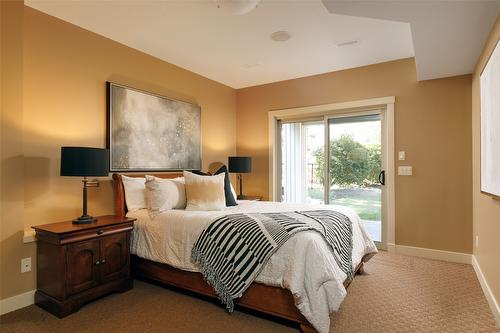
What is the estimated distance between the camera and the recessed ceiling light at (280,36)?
125 inches

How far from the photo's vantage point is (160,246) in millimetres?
2732

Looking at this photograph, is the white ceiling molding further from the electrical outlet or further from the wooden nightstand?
the electrical outlet

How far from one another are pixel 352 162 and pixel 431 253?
158cm

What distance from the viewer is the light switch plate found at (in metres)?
3.90

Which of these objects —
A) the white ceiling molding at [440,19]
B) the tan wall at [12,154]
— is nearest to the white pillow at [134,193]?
the tan wall at [12,154]

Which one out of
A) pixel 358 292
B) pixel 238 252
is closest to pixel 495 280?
pixel 358 292

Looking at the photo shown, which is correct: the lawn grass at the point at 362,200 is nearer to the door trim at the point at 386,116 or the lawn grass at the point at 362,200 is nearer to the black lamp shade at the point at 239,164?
the door trim at the point at 386,116

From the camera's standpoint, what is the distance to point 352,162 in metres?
4.47

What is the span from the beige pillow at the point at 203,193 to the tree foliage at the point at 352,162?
6.92ft

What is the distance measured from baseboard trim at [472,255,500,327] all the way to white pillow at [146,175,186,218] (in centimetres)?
291

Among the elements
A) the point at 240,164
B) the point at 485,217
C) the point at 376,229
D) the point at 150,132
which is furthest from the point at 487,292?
the point at 150,132

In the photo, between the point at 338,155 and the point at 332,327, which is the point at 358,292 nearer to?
the point at 332,327

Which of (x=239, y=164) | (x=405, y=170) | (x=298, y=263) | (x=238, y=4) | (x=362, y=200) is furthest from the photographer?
(x=239, y=164)

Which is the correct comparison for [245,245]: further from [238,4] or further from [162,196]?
[238,4]
